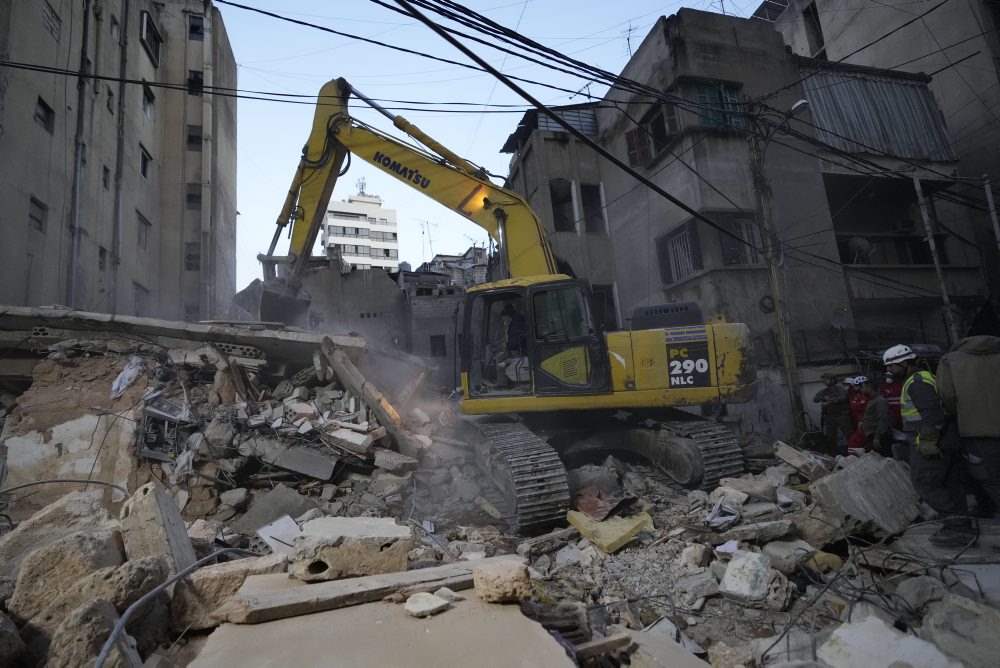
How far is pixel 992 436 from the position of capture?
3.87 m

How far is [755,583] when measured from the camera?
3627 mm

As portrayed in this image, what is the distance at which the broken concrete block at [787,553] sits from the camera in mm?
3850

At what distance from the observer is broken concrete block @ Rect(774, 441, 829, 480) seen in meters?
5.84

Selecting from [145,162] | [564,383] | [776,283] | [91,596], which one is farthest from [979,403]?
[145,162]

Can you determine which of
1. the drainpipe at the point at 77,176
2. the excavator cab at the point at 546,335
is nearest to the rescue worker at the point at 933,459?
the excavator cab at the point at 546,335

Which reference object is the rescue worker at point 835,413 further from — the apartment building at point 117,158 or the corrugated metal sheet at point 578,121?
the corrugated metal sheet at point 578,121

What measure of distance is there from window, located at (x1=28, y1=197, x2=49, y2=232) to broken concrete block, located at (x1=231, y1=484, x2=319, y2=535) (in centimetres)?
962

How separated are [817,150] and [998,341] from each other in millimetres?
11933

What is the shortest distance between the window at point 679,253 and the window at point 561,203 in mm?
3815

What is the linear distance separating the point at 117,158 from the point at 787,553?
766 inches

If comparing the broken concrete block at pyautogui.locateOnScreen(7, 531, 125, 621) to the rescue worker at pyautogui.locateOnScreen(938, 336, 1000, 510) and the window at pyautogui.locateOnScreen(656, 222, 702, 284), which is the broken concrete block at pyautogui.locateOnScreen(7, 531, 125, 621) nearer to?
the rescue worker at pyautogui.locateOnScreen(938, 336, 1000, 510)

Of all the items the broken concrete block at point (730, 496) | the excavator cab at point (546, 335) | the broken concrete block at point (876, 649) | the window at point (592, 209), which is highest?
the window at point (592, 209)

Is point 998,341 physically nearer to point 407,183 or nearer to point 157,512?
point 157,512

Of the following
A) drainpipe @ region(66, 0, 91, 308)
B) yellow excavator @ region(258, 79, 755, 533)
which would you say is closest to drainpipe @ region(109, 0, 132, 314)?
drainpipe @ region(66, 0, 91, 308)
